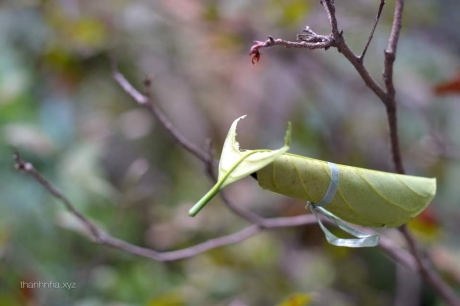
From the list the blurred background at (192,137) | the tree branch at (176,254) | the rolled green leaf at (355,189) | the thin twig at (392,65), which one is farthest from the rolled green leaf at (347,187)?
the blurred background at (192,137)

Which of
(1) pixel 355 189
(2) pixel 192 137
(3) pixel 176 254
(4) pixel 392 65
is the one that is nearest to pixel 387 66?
(4) pixel 392 65

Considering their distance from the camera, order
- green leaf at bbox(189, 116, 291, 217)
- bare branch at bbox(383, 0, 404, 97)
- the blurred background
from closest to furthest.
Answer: green leaf at bbox(189, 116, 291, 217)
bare branch at bbox(383, 0, 404, 97)
the blurred background

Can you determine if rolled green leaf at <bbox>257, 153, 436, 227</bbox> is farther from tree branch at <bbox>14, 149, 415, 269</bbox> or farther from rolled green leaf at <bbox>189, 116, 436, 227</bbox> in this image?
tree branch at <bbox>14, 149, 415, 269</bbox>

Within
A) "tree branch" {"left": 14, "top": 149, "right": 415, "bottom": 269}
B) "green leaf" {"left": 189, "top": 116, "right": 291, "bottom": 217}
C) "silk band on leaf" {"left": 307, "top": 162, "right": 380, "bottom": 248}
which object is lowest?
"tree branch" {"left": 14, "top": 149, "right": 415, "bottom": 269}

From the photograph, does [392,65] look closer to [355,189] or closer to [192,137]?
[355,189]

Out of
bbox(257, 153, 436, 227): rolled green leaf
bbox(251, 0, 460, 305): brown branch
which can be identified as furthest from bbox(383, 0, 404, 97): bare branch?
bbox(257, 153, 436, 227): rolled green leaf

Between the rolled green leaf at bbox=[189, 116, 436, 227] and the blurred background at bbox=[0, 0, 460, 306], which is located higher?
the rolled green leaf at bbox=[189, 116, 436, 227]

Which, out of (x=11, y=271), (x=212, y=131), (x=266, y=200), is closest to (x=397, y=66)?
(x=266, y=200)
